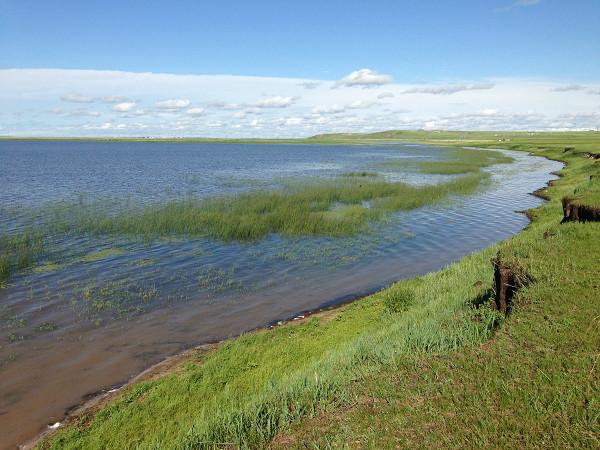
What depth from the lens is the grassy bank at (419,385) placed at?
225 inches

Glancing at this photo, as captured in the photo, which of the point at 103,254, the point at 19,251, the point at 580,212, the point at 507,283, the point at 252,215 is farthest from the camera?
the point at 252,215

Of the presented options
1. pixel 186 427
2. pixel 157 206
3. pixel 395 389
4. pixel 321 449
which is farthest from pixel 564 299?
pixel 157 206

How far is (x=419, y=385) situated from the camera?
22.5 ft

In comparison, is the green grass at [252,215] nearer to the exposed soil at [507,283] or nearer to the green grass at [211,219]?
the green grass at [211,219]

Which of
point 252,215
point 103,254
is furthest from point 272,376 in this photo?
point 252,215

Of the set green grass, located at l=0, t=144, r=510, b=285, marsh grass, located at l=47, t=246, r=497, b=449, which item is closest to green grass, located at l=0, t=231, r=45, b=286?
green grass, located at l=0, t=144, r=510, b=285

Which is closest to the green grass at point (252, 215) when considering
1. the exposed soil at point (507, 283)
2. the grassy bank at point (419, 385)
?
the grassy bank at point (419, 385)

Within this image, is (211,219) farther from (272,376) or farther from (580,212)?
(580,212)

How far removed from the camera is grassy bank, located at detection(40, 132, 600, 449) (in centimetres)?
572

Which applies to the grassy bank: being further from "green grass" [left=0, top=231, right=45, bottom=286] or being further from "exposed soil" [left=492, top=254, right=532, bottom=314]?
"green grass" [left=0, top=231, right=45, bottom=286]

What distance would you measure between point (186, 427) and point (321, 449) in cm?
432

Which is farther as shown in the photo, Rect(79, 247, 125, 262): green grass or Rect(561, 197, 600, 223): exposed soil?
Rect(79, 247, 125, 262): green grass

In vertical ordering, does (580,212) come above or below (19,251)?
above

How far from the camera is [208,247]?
84.3 ft
